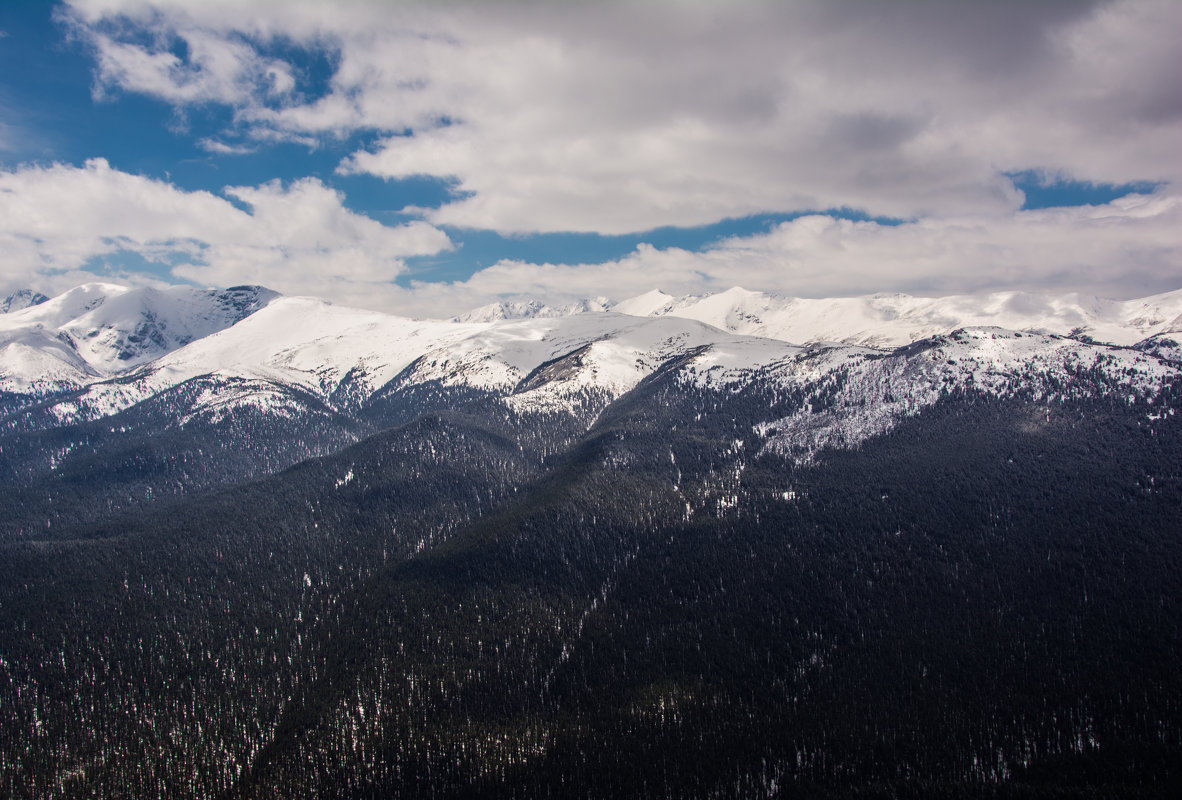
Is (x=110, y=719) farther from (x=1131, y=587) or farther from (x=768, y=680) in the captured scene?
(x=1131, y=587)

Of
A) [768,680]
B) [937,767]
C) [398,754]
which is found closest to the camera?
[937,767]

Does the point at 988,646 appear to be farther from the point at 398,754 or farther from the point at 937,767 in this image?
the point at 398,754

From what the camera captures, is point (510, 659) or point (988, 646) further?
point (510, 659)

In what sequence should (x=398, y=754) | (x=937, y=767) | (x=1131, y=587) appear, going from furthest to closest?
(x=1131, y=587) → (x=398, y=754) → (x=937, y=767)

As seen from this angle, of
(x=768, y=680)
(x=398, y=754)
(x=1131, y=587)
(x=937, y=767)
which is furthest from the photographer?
(x=1131, y=587)

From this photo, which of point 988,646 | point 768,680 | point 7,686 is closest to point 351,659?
point 7,686

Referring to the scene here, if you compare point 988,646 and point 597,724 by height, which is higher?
point 988,646

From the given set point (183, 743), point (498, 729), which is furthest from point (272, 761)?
point (498, 729)

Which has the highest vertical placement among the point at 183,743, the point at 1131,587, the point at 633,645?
the point at 1131,587

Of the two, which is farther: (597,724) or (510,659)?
(510,659)
